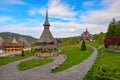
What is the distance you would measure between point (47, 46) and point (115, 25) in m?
30.1

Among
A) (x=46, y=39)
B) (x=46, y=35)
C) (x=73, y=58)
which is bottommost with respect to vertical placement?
(x=73, y=58)

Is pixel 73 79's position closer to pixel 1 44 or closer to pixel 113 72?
pixel 113 72

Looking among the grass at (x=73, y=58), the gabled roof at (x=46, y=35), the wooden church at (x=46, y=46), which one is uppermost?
the gabled roof at (x=46, y=35)

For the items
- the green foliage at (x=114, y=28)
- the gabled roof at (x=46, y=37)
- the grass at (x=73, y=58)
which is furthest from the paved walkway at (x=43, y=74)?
the green foliage at (x=114, y=28)

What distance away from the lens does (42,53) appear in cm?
5762

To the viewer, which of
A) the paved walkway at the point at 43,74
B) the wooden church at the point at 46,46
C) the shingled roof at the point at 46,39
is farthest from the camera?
the shingled roof at the point at 46,39

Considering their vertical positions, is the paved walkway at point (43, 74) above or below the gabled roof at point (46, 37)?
below

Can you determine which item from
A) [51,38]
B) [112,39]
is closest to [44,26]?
[51,38]

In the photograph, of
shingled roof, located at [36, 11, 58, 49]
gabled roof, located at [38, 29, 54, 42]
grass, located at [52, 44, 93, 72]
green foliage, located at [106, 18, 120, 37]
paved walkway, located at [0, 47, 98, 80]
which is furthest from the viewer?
green foliage, located at [106, 18, 120, 37]

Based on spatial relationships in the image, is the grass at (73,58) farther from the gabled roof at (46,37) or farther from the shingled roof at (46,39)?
the gabled roof at (46,37)

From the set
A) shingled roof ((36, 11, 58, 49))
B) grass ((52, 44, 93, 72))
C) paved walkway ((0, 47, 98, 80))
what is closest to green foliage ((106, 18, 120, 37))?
grass ((52, 44, 93, 72))

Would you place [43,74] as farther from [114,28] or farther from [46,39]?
[114,28]

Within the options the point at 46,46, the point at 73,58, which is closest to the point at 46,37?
the point at 46,46

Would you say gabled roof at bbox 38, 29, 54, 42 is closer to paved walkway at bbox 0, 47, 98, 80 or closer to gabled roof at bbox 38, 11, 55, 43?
gabled roof at bbox 38, 11, 55, 43
